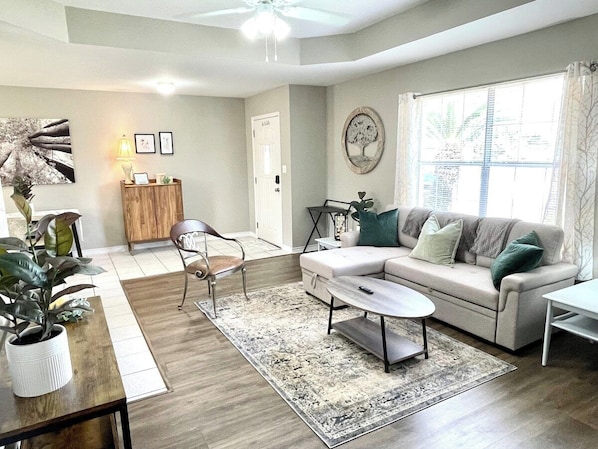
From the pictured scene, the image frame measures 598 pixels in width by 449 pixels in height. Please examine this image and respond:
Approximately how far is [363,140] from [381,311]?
3.07 metres

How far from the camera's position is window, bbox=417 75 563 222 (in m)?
3.28

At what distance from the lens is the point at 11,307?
1267 mm

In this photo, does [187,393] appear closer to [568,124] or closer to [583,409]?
[583,409]

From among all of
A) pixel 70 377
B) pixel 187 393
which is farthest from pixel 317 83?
pixel 70 377

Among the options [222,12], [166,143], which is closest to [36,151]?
[166,143]

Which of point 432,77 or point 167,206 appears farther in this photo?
point 167,206

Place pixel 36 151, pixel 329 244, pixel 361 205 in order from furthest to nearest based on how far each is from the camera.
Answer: pixel 36 151, pixel 329 244, pixel 361 205

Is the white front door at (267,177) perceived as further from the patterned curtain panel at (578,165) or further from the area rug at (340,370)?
the patterned curtain panel at (578,165)

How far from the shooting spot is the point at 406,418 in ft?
7.06

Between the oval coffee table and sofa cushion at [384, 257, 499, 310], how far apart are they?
1.36ft

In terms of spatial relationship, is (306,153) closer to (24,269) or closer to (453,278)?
(453,278)

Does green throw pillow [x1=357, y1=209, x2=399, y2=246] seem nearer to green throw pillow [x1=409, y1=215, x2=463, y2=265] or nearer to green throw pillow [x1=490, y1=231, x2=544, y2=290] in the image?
green throw pillow [x1=409, y1=215, x2=463, y2=265]

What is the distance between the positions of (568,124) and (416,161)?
5.17 feet

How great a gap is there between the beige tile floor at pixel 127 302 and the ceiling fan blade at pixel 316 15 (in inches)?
116
